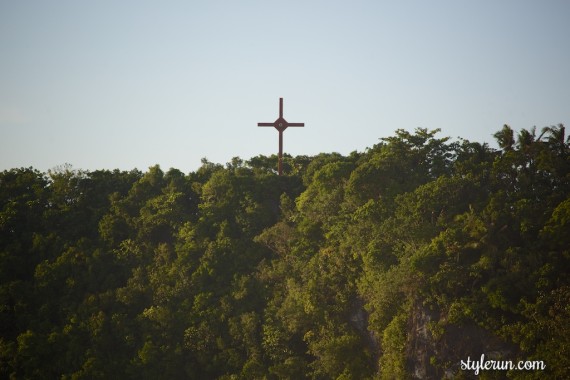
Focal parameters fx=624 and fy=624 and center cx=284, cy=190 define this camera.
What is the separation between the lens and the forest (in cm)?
2688

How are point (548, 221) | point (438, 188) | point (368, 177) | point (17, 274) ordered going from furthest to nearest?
point (17, 274)
point (368, 177)
point (438, 188)
point (548, 221)

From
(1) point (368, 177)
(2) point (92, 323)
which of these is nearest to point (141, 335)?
(2) point (92, 323)

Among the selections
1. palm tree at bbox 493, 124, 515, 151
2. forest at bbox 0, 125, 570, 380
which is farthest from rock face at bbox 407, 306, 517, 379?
palm tree at bbox 493, 124, 515, 151

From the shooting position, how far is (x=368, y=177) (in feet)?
106

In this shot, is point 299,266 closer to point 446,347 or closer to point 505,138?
point 446,347

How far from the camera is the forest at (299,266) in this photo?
1058 inches

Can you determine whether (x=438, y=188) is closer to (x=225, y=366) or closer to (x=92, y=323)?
(x=225, y=366)

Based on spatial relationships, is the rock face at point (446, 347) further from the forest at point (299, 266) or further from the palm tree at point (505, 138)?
the palm tree at point (505, 138)

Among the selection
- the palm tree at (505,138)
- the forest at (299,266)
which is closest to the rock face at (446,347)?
the forest at (299,266)

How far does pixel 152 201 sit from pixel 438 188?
1899 centimetres

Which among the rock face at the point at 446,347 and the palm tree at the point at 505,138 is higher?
the palm tree at the point at 505,138

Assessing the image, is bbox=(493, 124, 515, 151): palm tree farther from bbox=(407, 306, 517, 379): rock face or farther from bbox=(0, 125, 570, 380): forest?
bbox=(407, 306, 517, 379): rock face

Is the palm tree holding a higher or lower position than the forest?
higher

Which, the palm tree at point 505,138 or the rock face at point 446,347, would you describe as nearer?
the rock face at point 446,347
